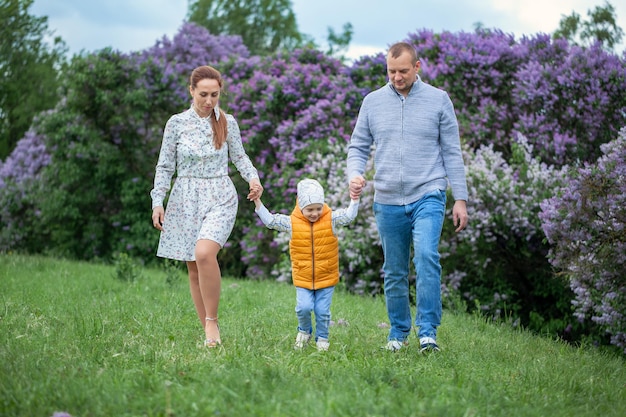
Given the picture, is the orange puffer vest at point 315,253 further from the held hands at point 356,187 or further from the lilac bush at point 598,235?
the lilac bush at point 598,235

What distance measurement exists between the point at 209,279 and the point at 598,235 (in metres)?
3.59

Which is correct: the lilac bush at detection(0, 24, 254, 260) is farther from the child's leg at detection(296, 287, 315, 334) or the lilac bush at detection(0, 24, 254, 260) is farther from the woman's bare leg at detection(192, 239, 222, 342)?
the child's leg at detection(296, 287, 315, 334)

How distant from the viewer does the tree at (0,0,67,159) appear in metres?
21.9

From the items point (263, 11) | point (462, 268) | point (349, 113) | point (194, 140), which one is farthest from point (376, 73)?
point (263, 11)

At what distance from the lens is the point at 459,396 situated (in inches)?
159

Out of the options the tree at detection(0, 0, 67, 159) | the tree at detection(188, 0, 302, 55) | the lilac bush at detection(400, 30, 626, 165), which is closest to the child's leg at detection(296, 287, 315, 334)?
the lilac bush at detection(400, 30, 626, 165)

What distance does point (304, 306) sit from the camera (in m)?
5.30

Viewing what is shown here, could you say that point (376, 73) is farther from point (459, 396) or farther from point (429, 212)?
point (459, 396)

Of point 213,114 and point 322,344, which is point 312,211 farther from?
point 213,114

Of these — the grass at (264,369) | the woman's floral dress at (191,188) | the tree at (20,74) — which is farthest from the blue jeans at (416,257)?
the tree at (20,74)

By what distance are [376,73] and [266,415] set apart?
9.98 meters

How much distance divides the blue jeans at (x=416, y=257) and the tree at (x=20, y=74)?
1832cm

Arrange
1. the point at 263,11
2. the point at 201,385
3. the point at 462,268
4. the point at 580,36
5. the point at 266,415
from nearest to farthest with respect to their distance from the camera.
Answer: the point at 266,415 → the point at 201,385 → the point at 462,268 → the point at 580,36 → the point at 263,11

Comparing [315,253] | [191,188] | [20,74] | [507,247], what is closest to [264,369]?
[315,253]
